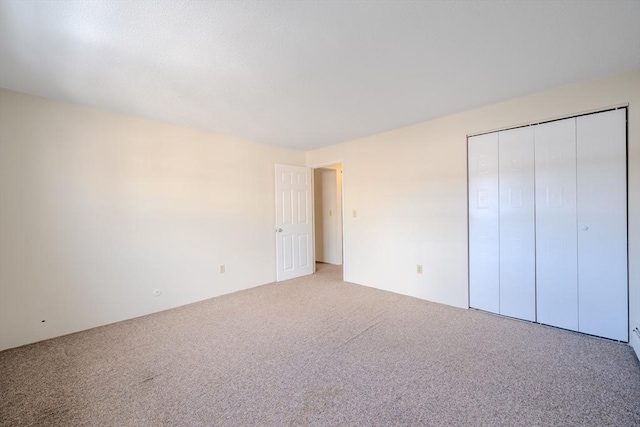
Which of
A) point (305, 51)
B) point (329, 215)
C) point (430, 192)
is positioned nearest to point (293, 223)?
point (329, 215)

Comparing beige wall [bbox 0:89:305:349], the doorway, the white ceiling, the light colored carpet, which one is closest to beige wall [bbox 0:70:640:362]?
beige wall [bbox 0:89:305:349]

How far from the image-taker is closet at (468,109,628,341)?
2.26 meters

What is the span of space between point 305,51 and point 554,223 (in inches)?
110

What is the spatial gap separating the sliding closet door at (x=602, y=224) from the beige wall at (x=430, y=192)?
64 mm

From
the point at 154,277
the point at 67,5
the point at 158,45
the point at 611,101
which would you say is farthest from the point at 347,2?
the point at 154,277

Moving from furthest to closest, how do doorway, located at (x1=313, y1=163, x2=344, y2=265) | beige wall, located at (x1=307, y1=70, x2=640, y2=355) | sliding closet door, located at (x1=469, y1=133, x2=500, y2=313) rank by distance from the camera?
doorway, located at (x1=313, y1=163, x2=344, y2=265), sliding closet door, located at (x1=469, y1=133, x2=500, y2=313), beige wall, located at (x1=307, y1=70, x2=640, y2=355)

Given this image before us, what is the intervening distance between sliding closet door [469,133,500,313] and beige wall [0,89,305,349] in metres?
3.10

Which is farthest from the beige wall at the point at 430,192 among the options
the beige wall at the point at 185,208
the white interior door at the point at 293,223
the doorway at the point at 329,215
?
the doorway at the point at 329,215

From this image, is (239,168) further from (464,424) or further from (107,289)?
(464,424)

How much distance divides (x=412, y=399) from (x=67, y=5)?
3.04 m

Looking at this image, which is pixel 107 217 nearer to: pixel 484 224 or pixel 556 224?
pixel 484 224

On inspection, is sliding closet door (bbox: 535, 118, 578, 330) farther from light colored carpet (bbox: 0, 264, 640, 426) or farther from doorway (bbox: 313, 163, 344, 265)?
doorway (bbox: 313, 163, 344, 265)

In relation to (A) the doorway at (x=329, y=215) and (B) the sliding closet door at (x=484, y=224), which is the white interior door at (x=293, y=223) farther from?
(B) the sliding closet door at (x=484, y=224)

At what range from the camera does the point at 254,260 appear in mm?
4129
